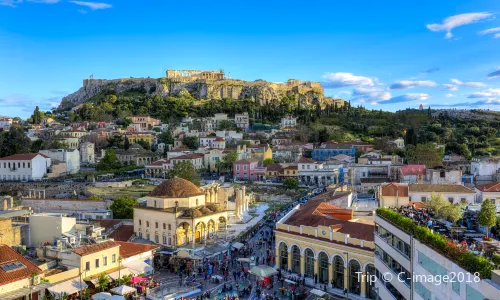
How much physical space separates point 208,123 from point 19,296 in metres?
78.3

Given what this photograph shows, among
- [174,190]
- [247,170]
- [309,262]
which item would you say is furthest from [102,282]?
[247,170]

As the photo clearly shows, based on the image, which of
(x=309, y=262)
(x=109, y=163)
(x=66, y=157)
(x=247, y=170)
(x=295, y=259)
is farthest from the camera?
(x=109, y=163)

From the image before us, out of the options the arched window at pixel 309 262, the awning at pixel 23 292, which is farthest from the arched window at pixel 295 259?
the awning at pixel 23 292

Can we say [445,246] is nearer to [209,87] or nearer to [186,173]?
[186,173]

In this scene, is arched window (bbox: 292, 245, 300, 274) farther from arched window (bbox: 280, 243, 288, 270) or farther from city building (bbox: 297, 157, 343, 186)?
city building (bbox: 297, 157, 343, 186)

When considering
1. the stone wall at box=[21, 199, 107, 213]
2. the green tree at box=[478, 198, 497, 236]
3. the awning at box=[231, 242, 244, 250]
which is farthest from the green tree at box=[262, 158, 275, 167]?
the green tree at box=[478, 198, 497, 236]

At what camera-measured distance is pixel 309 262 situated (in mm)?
25266

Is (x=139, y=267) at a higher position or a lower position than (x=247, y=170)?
lower

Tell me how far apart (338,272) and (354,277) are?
0.98 m

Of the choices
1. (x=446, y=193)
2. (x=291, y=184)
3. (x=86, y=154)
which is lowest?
(x=291, y=184)

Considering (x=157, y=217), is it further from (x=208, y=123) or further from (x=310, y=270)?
(x=208, y=123)

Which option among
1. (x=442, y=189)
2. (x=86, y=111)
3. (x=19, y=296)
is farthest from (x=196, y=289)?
(x=86, y=111)

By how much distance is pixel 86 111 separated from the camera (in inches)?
4279

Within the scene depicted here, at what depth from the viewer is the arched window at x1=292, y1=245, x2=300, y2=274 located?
2591 centimetres
